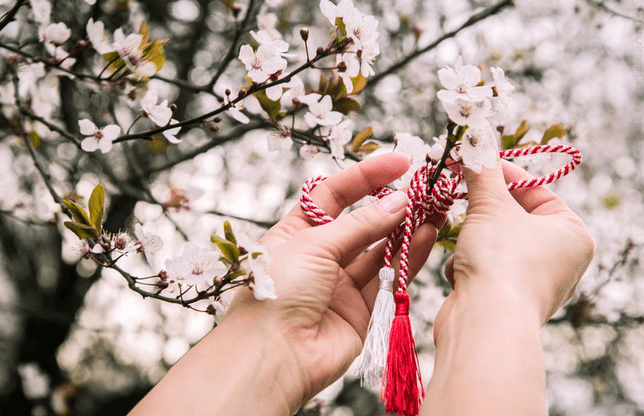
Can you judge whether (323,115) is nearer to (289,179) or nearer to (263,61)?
(263,61)

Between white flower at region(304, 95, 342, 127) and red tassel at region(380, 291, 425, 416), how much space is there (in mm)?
613

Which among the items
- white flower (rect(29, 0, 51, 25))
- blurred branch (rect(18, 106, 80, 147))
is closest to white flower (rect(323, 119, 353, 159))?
blurred branch (rect(18, 106, 80, 147))

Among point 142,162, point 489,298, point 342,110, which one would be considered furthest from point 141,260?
point 489,298

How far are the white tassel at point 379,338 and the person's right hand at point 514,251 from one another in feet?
0.40

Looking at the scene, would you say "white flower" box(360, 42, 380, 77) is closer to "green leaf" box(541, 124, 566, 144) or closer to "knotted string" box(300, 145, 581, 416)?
"knotted string" box(300, 145, 581, 416)

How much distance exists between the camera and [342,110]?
1.45m

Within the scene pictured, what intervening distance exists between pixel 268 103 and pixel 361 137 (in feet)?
1.39

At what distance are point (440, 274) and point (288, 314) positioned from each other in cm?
286

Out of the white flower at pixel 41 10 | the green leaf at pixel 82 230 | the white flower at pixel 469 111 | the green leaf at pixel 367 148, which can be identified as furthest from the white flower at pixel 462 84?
the white flower at pixel 41 10

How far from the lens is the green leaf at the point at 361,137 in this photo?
162 centimetres

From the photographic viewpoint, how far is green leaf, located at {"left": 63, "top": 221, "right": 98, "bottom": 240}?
1.04m

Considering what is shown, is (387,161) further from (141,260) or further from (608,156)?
(608,156)

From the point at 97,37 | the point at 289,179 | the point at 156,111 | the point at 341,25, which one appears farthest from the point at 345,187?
the point at 289,179

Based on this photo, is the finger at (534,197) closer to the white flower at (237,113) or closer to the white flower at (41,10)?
the white flower at (237,113)
